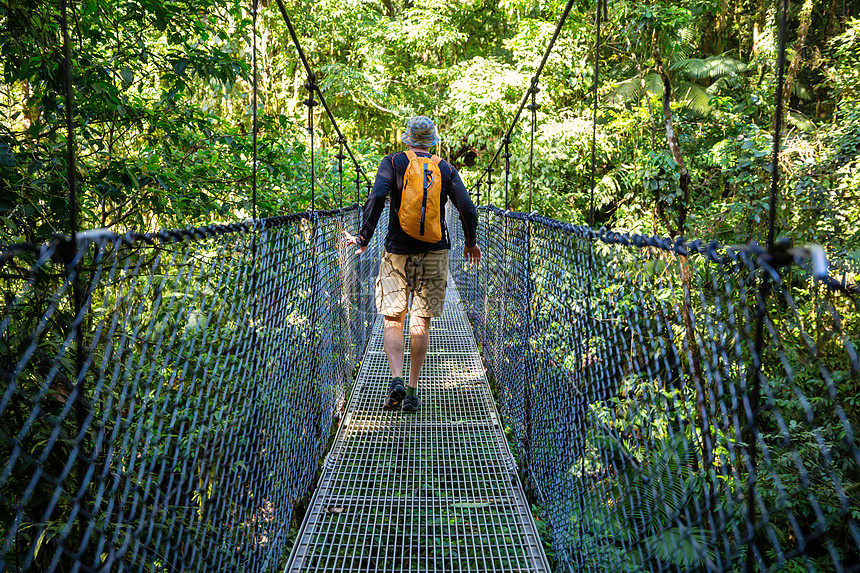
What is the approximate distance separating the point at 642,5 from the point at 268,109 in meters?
4.85

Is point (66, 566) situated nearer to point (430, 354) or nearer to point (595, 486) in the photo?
point (595, 486)

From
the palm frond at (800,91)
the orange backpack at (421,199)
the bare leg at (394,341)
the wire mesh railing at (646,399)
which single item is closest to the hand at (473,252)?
the wire mesh railing at (646,399)

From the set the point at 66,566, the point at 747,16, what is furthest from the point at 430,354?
the point at 747,16

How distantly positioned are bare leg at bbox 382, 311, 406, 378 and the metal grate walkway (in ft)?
0.69

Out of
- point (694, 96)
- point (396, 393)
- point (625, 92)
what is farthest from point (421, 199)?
point (694, 96)

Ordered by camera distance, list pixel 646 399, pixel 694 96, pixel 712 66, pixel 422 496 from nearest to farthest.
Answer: pixel 646 399 → pixel 422 496 → pixel 712 66 → pixel 694 96

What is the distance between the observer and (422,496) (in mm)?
1662

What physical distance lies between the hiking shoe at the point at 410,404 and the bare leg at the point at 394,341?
0.34ft

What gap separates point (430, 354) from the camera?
9.61 feet

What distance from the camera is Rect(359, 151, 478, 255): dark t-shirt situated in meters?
1.96

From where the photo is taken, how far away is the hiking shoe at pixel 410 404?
214 centimetres

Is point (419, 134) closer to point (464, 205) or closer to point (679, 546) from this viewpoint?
point (464, 205)

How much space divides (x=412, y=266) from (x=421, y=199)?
274mm

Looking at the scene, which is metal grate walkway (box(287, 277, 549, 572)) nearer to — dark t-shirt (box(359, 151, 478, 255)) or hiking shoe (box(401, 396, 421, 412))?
hiking shoe (box(401, 396, 421, 412))
